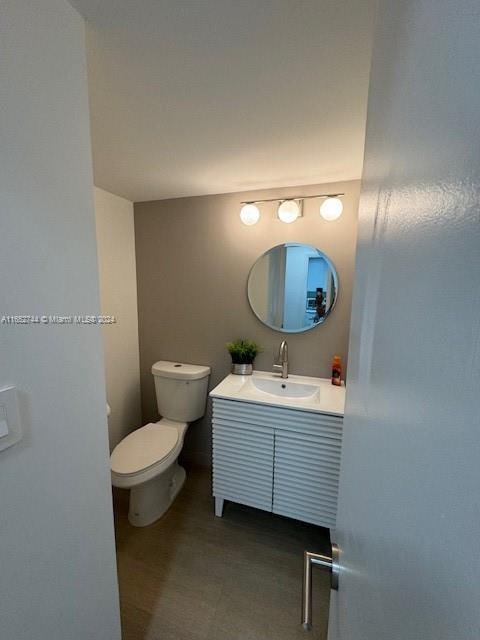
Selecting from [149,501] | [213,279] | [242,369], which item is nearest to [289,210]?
[213,279]

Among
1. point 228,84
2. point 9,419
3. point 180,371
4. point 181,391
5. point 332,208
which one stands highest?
point 228,84


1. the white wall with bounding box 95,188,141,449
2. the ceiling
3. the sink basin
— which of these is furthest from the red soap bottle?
the white wall with bounding box 95,188,141,449

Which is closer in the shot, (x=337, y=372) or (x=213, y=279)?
(x=337, y=372)

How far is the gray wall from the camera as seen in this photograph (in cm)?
176

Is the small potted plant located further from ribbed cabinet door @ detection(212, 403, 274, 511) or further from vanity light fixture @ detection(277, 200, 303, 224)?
vanity light fixture @ detection(277, 200, 303, 224)

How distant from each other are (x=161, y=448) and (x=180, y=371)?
515mm

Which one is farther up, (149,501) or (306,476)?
(306,476)

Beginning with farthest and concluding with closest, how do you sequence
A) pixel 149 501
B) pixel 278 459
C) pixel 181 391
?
pixel 181 391 → pixel 149 501 → pixel 278 459

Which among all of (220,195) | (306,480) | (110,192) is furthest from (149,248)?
(306,480)

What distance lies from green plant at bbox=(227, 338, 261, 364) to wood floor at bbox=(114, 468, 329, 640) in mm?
963

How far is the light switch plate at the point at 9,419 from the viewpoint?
59 centimetres

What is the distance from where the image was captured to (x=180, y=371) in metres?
1.97

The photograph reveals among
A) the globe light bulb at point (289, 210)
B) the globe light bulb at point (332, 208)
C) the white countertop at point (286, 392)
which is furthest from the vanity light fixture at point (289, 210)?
the white countertop at point (286, 392)

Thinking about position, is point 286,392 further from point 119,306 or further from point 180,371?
point 119,306
